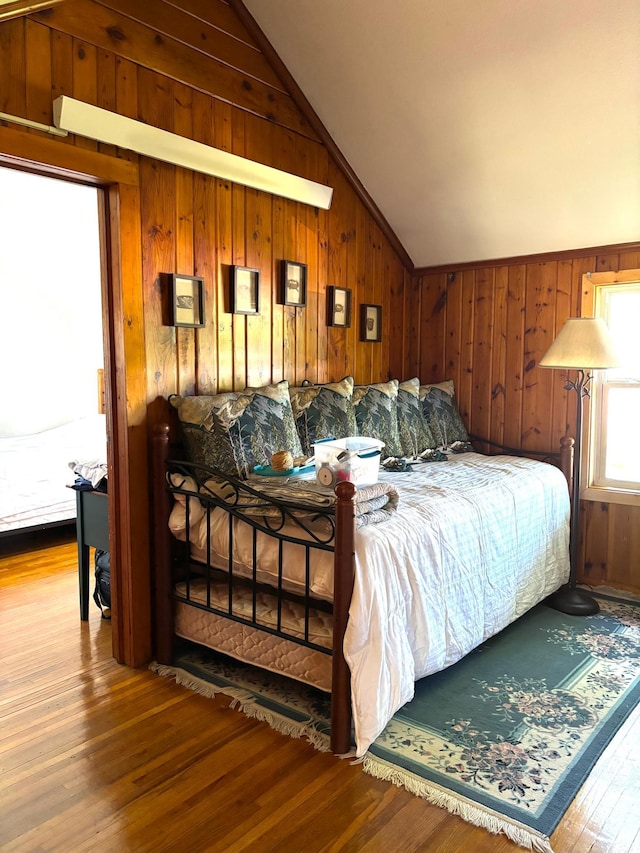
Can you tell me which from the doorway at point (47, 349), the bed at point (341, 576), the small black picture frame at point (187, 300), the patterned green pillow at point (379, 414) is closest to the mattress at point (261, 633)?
the bed at point (341, 576)

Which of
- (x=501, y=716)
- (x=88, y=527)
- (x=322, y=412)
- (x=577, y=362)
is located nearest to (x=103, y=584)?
(x=88, y=527)

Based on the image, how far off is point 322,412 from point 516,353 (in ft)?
4.69

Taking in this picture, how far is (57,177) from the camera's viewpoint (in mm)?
2396

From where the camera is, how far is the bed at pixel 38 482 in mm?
4207

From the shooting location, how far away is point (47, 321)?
20.2 feet

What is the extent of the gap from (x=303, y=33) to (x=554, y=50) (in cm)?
114

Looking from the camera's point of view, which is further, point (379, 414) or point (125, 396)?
point (379, 414)

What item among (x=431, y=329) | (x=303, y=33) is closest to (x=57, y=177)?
(x=303, y=33)

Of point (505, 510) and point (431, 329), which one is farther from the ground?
point (431, 329)

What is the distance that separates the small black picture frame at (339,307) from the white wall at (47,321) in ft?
8.06

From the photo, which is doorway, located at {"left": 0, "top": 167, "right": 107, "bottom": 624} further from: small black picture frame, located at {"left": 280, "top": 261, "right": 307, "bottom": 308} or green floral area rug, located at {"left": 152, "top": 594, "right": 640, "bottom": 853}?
green floral area rug, located at {"left": 152, "top": 594, "right": 640, "bottom": 853}

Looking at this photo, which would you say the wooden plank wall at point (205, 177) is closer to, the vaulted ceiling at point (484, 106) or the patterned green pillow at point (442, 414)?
the vaulted ceiling at point (484, 106)

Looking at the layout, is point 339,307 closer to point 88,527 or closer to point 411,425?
point 411,425

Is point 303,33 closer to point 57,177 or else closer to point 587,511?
point 57,177
